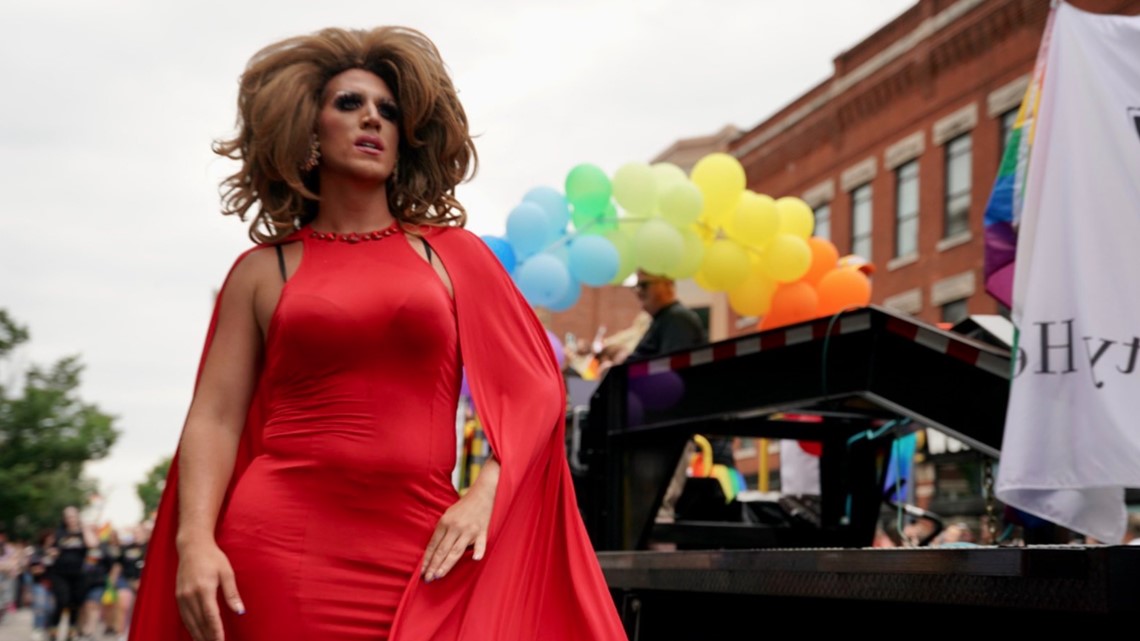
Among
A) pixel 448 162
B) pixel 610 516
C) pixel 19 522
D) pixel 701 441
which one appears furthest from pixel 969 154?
pixel 19 522

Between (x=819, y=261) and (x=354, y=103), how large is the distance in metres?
8.64

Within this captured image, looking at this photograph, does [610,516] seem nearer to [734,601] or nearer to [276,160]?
[734,601]

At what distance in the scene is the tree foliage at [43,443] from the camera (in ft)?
211

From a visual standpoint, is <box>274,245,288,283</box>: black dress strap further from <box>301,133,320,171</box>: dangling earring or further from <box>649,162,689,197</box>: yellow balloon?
<box>649,162,689,197</box>: yellow balloon

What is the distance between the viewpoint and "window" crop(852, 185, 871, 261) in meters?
31.8

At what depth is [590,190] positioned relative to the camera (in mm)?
11273

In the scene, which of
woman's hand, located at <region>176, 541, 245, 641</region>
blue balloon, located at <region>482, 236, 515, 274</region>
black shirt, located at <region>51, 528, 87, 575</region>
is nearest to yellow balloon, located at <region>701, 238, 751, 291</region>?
blue balloon, located at <region>482, 236, 515, 274</region>

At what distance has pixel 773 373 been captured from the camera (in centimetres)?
622

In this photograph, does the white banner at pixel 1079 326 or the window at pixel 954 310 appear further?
the window at pixel 954 310

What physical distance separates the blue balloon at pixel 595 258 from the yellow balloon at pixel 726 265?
66cm

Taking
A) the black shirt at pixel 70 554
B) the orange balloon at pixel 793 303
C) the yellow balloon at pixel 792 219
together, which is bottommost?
the black shirt at pixel 70 554

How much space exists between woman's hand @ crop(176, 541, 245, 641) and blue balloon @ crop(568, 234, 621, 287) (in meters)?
8.26

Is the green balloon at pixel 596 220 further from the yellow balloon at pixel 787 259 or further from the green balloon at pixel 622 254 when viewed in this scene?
the yellow balloon at pixel 787 259

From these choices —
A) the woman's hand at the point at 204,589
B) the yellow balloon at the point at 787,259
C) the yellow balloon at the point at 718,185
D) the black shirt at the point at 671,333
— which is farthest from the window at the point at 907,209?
the woman's hand at the point at 204,589
